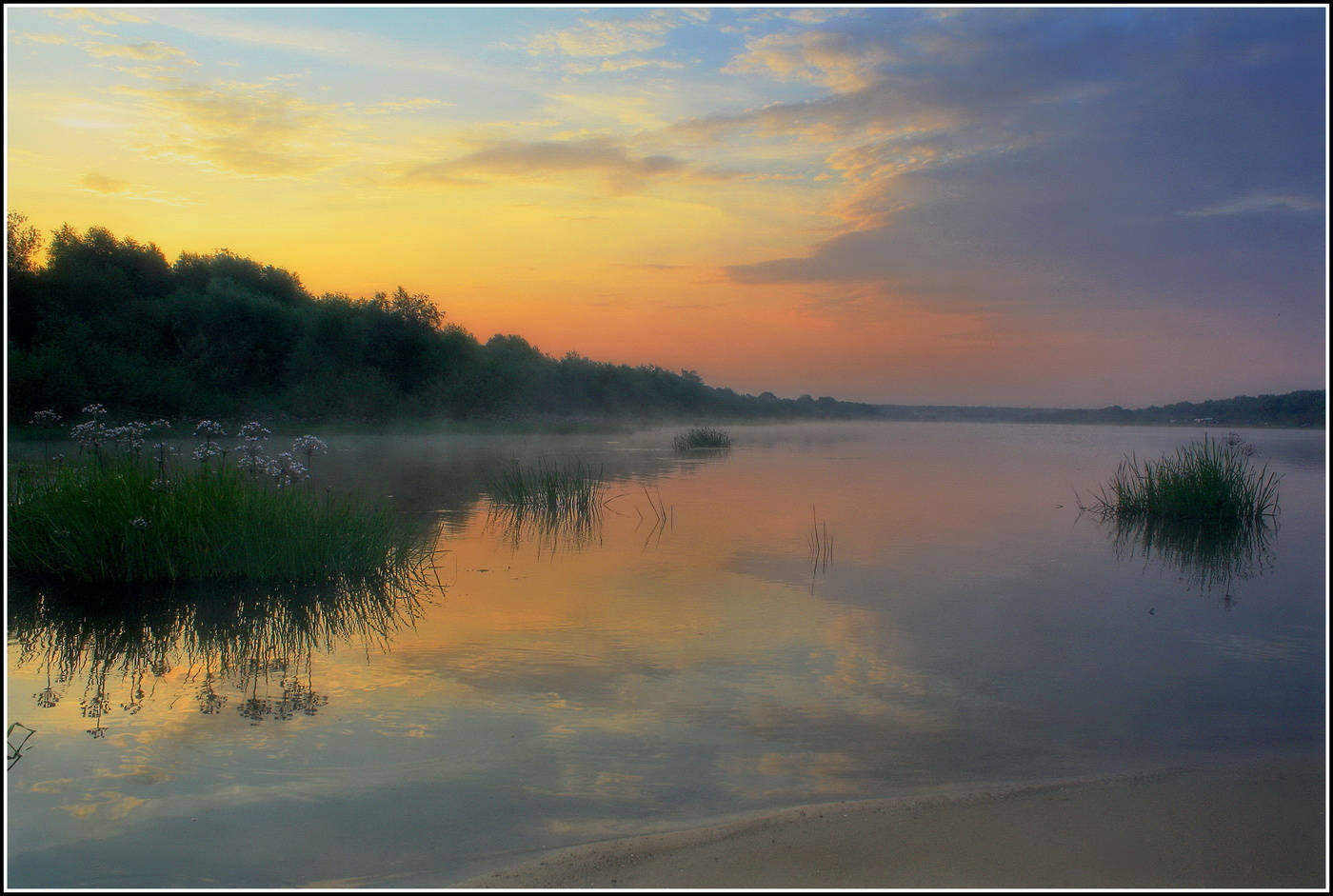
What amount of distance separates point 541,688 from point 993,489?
1726 centimetres

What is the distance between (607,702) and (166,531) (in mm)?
5110

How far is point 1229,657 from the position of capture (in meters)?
6.17

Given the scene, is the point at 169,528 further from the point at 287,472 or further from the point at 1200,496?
the point at 1200,496

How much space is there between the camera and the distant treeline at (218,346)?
96.8ft

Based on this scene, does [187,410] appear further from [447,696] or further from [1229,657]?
[1229,657]

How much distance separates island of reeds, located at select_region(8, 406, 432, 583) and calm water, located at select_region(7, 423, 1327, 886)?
0.77 m

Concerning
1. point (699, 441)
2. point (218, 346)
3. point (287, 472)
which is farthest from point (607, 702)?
point (218, 346)

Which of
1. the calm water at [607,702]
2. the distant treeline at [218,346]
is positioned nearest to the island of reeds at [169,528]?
the calm water at [607,702]

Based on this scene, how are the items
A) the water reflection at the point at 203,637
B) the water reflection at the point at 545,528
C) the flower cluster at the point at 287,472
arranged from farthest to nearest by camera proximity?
1. the water reflection at the point at 545,528
2. the flower cluster at the point at 287,472
3. the water reflection at the point at 203,637

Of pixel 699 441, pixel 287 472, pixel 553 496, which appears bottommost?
pixel 553 496

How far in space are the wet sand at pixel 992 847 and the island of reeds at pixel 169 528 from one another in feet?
18.1

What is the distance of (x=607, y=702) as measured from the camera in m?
4.90

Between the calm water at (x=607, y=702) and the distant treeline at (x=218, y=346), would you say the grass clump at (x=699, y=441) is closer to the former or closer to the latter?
the distant treeline at (x=218, y=346)

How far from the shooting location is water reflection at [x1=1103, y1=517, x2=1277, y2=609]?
30.7 feet
